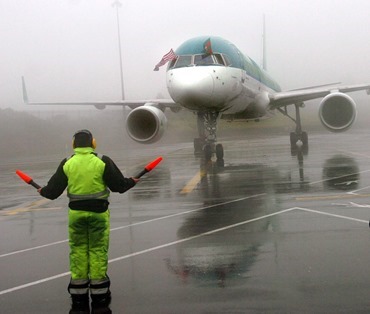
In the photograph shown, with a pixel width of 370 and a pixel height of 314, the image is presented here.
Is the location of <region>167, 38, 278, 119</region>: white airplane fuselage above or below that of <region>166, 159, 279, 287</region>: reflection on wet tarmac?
above

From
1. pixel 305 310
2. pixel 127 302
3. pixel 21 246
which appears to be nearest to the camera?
pixel 305 310

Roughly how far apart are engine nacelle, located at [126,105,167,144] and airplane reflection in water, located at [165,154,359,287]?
13.8 feet

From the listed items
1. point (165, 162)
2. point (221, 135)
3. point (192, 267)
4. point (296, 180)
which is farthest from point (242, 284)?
point (221, 135)

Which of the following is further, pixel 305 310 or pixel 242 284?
pixel 242 284

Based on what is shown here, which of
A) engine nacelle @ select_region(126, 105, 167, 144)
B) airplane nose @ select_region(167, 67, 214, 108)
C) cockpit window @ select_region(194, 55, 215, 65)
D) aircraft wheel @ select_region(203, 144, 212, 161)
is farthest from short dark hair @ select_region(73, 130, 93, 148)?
engine nacelle @ select_region(126, 105, 167, 144)

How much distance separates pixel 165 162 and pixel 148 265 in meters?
15.8

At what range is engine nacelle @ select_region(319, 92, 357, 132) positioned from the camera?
20156 mm

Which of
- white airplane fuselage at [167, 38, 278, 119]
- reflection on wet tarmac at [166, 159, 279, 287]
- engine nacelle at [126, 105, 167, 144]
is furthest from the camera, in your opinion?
engine nacelle at [126, 105, 167, 144]

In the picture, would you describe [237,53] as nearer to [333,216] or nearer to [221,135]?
[333,216]

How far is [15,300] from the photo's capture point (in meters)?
5.15

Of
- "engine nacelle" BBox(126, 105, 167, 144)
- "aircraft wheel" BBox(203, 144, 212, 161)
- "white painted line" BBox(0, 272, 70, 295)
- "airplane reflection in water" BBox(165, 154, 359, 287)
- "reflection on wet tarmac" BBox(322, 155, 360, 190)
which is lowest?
"reflection on wet tarmac" BBox(322, 155, 360, 190)

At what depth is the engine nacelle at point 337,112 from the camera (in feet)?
66.1

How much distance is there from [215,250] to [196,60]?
11341 millimetres

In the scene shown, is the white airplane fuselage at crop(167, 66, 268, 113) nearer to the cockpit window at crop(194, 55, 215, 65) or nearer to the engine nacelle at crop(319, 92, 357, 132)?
the cockpit window at crop(194, 55, 215, 65)
